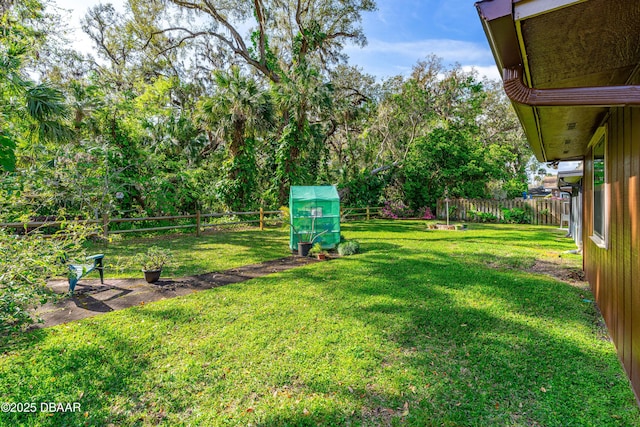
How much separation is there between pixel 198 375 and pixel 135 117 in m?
13.2

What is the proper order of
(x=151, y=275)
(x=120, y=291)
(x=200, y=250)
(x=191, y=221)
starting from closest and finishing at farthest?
(x=120, y=291) → (x=151, y=275) → (x=200, y=250) → (x=191, y=221)

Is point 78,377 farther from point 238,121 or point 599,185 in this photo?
point 238,121

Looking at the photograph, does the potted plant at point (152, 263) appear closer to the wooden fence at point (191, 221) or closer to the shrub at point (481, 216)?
the wooden fence at point (191, 221)

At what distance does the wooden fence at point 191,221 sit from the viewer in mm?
9695

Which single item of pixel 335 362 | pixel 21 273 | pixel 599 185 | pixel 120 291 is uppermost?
pixel 599 185

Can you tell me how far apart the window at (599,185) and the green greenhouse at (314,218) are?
5672mm

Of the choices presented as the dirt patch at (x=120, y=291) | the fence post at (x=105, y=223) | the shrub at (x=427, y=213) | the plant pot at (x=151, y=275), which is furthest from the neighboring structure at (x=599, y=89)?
the shrub at (x=427, y=213)

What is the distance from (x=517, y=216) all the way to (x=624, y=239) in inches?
652

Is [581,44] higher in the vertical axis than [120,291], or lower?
higher

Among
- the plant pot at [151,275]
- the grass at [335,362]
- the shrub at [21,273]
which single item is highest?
the shrub at [21,273]

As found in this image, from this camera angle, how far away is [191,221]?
43.7 feet

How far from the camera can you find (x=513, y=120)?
77.2ft

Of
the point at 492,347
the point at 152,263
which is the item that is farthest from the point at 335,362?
the point at 152,263

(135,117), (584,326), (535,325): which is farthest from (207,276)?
(135,117)
